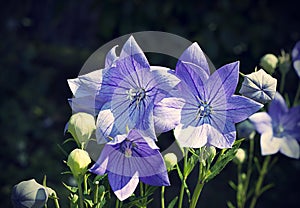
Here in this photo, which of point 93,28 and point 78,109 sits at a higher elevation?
point 93,28

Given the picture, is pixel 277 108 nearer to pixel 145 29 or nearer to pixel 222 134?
pixel 222 134

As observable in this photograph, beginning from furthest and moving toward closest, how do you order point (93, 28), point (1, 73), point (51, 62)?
1. point (93, 28)
2. point (51, 62)
3. point (1, 73)

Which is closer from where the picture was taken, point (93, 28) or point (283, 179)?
point (283, 179)

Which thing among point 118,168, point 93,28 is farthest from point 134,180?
point 93,28

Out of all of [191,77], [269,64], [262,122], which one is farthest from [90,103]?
→ [262,122]

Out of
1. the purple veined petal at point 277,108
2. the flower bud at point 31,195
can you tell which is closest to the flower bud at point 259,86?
the flower bud at point 31,195

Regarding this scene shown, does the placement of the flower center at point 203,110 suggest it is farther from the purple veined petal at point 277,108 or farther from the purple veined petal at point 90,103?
the purple veined petal at point 277,108

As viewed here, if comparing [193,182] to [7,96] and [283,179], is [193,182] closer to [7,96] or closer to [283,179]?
[283,179]
